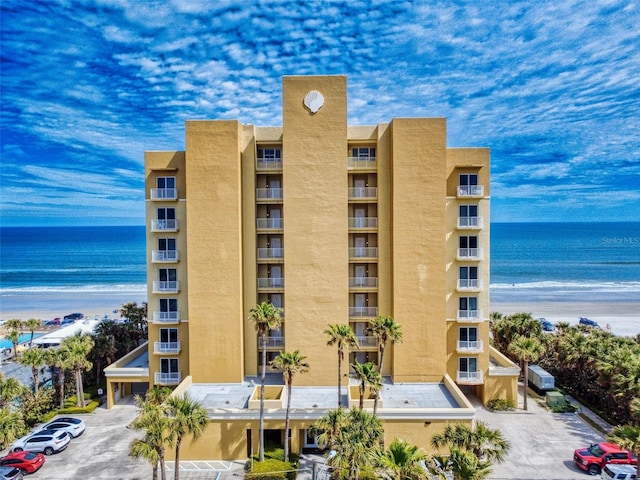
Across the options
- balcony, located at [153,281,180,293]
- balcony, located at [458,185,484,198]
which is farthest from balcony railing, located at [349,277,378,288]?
balcony, located at [153,281,180,293]

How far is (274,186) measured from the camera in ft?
101

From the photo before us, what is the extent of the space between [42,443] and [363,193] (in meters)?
27.7

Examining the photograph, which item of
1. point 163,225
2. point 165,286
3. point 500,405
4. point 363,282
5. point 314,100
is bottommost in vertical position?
point 500,405

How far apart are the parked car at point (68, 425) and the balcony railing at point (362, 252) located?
22.8m

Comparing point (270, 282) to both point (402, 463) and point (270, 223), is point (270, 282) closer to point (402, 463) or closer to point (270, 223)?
point (270, 223)

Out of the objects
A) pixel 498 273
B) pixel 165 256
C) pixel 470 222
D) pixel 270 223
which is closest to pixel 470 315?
pixel 470 222

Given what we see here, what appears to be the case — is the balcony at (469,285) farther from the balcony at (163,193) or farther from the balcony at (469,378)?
the balcony at (163,193)

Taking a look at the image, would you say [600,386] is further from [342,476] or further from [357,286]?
[342,476]

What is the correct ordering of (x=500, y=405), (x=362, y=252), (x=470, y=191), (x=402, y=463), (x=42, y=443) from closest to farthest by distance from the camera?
(x=402, y=463) → (x=42, y=443) → (x=500, y=405) → (x=470, y=191) → (x=362, y=252)

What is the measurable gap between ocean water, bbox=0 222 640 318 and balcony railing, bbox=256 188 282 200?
209 feet

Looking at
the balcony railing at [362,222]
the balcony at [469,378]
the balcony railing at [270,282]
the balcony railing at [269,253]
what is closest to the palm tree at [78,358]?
the balcony railing at [270,282]

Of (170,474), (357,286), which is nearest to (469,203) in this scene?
(357,286)

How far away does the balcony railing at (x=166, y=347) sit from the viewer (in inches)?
1173

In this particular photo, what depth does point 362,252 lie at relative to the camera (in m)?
30.4
